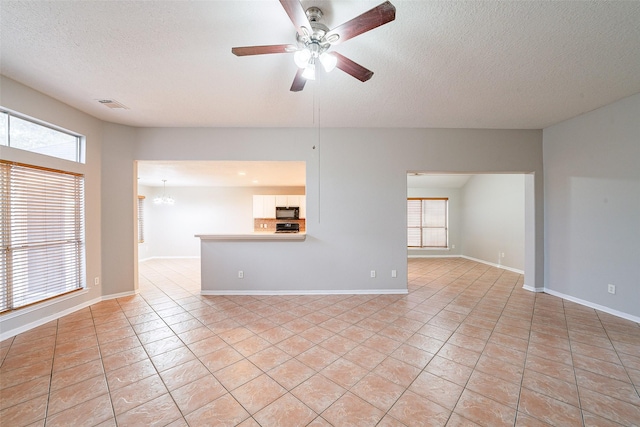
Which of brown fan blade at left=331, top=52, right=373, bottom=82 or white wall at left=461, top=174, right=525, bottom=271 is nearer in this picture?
brown fan blade at left=331, top=52, right=373, bottom=82

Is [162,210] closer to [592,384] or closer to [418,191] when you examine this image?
[418,191]

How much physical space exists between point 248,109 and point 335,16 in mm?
1885

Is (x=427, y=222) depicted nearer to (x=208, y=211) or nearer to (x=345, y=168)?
(x=345, y=168)

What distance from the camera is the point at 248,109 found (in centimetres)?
330

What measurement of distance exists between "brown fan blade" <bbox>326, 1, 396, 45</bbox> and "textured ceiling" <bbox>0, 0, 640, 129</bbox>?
32cm

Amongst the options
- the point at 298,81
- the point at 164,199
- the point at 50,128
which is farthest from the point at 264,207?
the point at 298,81

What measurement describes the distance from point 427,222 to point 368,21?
7.26 metres

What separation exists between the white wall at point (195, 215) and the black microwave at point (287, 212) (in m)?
0.82

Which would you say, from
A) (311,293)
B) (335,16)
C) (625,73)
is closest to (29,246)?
(311,293)

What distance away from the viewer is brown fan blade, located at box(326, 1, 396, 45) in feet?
4.34

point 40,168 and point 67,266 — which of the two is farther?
point 67,266

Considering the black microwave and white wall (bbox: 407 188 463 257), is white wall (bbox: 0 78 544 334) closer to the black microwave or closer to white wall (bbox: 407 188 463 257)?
the black microwave

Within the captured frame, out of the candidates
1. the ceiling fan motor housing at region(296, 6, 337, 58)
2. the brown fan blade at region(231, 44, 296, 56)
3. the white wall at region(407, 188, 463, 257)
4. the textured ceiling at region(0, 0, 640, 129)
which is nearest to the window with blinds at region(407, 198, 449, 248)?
the white wall at region(407, 188, 463, 257)

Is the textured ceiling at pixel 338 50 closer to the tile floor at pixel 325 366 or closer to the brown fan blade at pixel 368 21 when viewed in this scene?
the brown fan blade at pixel 368 21
